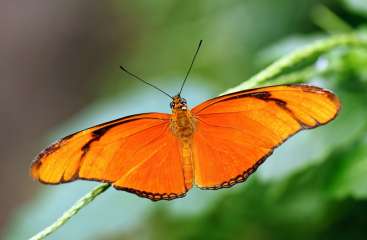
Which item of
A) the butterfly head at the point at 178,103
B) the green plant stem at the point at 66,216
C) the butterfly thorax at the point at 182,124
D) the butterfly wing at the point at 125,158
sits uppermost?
the butterfly head at the point at 178,103

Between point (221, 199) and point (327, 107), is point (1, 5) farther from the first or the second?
point (327, 107)

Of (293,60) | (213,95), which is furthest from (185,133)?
(213,95)

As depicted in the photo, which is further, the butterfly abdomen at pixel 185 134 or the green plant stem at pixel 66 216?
the butterfly abdomen at pixel 185 134

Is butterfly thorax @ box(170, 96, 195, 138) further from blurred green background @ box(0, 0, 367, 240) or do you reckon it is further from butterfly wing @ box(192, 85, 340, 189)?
blurred green background @ box(0, 0, 367, 240)

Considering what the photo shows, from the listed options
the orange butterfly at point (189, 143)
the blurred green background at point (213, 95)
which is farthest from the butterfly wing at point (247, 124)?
the blurred green background at point (213, 95)

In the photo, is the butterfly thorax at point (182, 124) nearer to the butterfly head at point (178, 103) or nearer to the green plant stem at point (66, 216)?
the butterfly head at point (178, 103)

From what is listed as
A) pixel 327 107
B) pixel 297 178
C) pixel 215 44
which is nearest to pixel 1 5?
pixel 215 44

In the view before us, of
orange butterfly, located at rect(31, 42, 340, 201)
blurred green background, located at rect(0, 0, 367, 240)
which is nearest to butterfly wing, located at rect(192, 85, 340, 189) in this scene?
orange butterfly, located at rect(31, 42, 340, 201)
